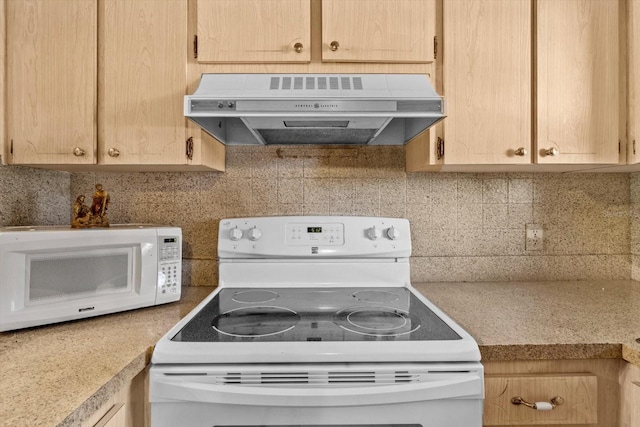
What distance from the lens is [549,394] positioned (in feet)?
3.05

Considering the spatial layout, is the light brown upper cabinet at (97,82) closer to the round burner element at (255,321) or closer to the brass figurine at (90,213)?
the brass figurine at (90,213)

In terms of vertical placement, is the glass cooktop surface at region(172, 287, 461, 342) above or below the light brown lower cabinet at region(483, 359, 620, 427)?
above

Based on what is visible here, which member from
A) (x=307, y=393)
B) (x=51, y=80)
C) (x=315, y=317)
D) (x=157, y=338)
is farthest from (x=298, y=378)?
(x=51, y=80)

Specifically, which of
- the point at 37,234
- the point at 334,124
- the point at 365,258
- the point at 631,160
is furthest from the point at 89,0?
the point at 631,160

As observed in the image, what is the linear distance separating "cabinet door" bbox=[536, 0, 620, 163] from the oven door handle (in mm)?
916

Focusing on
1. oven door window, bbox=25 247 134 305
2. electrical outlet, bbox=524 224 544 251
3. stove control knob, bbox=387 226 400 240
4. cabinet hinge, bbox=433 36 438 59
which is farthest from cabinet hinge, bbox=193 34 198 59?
electrical outlet, bbox=524 224 544 251

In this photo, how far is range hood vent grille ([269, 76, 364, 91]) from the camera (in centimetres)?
118

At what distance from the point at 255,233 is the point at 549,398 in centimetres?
109

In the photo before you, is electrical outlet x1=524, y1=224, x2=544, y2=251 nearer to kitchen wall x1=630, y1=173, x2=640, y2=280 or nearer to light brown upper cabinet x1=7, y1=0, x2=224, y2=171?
kitchen wall x1=630, y1=173, x2=640, y2=280

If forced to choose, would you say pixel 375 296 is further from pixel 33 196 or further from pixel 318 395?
pixel 33 196

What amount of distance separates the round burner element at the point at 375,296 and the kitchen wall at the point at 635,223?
1.18 metres

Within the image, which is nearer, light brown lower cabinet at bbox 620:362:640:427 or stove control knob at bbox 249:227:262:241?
light brown lower cabinet at bbox 620:362:640:427

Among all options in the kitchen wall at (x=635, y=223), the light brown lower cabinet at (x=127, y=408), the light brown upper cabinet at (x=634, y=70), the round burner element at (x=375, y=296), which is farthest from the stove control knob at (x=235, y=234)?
the kitchen wall at (x=635, y=223)

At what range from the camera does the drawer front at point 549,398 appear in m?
0.93
